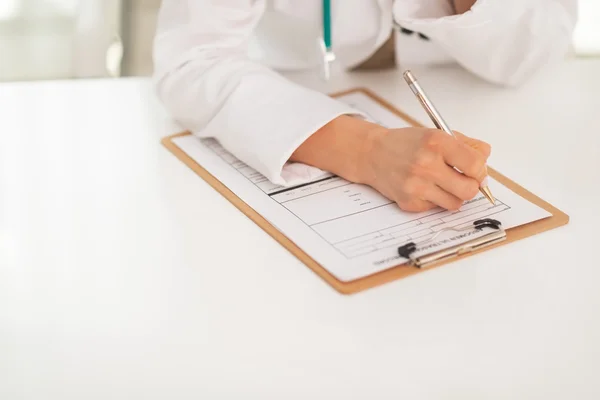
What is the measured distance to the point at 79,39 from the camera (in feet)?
3.77

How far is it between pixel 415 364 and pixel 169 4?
1.80 feet

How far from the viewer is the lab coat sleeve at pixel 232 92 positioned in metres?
0.78

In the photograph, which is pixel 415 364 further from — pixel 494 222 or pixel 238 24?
pixel 238 24

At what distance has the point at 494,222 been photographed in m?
0.69

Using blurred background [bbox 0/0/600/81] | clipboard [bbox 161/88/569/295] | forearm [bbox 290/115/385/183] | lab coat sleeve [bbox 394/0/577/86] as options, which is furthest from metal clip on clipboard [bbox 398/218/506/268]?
blurred background [bbox 0/0/600/81]

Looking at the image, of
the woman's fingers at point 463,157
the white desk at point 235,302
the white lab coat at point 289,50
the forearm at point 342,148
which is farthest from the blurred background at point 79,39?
the woman's fingers at point 463,157

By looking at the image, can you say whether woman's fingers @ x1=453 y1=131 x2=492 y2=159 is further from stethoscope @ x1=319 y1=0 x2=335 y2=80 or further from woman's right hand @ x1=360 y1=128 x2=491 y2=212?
stethoscope @ x1=319 y1=0 x2=335 y2=80

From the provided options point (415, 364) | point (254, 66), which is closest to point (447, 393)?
point (415, 364)

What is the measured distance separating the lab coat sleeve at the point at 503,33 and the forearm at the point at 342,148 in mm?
182

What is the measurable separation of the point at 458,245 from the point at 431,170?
0.25ft

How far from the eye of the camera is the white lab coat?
31.5 inches

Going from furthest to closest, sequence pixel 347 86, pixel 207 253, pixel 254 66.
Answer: pixel 347 86
pixel 254 66
pixel 207 253

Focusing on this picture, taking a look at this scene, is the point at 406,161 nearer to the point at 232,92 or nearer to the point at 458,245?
the point at 458,245

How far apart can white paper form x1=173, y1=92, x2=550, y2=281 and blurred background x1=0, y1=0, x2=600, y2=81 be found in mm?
410
